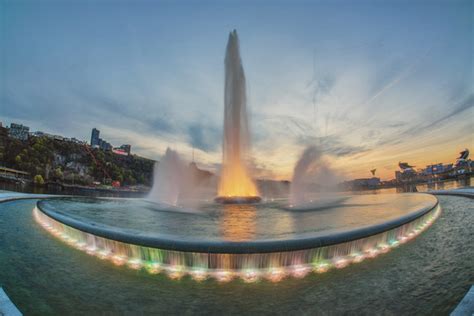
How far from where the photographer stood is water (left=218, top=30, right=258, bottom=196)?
24672 millimetres

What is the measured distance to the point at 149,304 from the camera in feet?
15.0

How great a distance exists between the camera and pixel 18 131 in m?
144

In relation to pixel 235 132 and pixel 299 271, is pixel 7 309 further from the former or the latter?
pixel 235 132

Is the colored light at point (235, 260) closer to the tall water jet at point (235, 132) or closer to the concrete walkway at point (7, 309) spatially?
the concrete walkway at point (7, 309)

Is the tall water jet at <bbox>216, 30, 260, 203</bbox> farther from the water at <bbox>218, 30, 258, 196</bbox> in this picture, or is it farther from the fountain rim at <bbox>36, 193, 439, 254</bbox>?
the fountain rim at <bbox>36, 193, 439, 254</bbox>

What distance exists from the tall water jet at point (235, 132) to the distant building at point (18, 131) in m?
163

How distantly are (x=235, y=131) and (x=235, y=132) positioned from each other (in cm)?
11

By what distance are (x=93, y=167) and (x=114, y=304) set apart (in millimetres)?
150170

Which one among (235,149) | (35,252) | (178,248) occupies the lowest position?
(35,252)

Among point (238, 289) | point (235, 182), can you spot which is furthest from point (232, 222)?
point (235, 182)

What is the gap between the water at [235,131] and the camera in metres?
24.7

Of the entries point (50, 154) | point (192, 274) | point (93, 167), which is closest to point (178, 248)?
point (192, 274)

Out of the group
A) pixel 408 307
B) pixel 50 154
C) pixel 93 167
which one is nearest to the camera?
pixel 408 307

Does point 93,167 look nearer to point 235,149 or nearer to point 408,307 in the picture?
point 235,149
